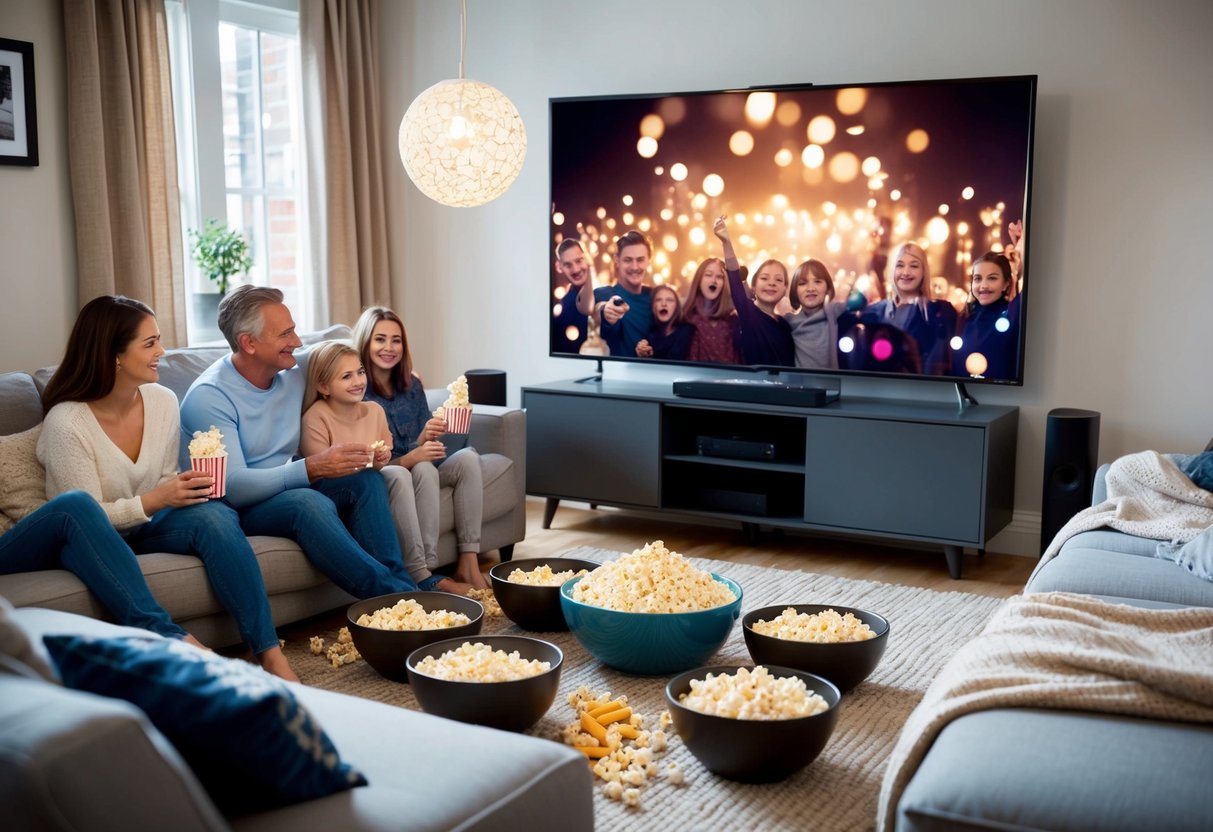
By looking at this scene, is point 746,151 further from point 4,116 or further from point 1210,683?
point 1210,683

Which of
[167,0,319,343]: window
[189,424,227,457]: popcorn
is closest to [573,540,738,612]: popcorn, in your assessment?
[189,424,227,457]: popcorn

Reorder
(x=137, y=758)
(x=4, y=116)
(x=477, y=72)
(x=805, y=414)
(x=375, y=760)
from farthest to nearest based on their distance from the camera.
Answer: (x=477, y=72), (x=805, y=414), (x=4, y=116), (x=375, y=760), (x=137, y=758)

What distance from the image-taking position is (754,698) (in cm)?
231

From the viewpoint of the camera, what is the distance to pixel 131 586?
273 cm

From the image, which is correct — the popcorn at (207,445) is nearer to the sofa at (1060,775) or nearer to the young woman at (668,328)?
the sofa at (1060,775)

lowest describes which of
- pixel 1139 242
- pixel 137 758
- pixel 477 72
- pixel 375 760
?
pixel 375 760

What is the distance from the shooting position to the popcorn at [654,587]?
2852 millimetres

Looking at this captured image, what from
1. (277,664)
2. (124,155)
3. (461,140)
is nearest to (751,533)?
(461,140)

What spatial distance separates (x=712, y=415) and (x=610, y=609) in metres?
2.04

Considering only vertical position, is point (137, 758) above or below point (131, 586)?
above

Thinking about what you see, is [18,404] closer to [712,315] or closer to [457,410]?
[457,410]

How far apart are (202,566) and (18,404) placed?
2.36ft

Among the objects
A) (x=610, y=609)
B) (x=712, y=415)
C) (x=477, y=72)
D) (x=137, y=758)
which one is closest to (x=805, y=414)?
(x=712, y=415)

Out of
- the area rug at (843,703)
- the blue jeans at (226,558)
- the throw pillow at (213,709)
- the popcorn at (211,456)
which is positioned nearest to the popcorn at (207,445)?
the popcorn at (211,456)
